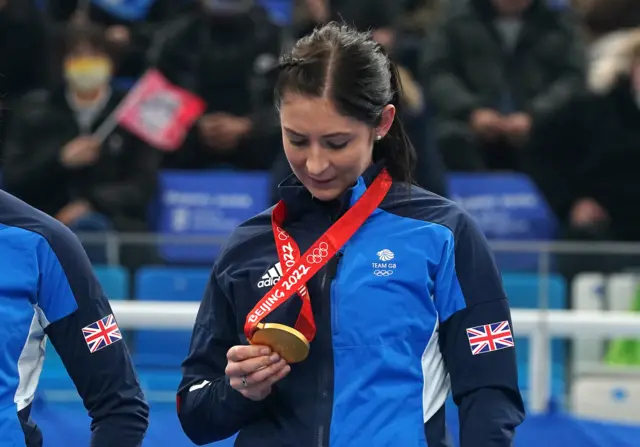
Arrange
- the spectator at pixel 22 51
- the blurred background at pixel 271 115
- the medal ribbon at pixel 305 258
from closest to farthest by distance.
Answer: the medal ribbon at pixel 305 258 → the blurred background at pixel 271 115 → the spectator at pixel 22 51

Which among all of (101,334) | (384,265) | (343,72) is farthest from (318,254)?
(101,334)

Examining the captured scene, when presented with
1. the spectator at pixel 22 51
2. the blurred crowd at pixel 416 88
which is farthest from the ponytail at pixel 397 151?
the spectator at pixel 22 51

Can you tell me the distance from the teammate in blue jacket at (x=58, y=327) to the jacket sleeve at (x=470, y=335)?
2.08 feet

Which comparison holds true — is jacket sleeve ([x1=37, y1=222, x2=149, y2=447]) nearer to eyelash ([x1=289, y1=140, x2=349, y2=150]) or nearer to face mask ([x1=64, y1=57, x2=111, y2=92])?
eyelash ([x1=289, y1=140, x2=349, y2=150])

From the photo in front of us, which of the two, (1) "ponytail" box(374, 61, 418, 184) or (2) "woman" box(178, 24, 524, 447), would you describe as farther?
(1) "ponytail" box(374, 61, 418, 184)

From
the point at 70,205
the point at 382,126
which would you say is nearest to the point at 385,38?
the point at 70,205

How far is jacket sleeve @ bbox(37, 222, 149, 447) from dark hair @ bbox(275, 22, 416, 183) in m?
0.52

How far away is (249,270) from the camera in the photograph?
2.20 meters

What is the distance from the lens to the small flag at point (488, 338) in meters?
2.09

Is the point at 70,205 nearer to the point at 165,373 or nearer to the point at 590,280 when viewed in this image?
the point at 165,373

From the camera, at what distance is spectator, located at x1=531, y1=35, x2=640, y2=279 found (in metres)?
Answer: 6.29

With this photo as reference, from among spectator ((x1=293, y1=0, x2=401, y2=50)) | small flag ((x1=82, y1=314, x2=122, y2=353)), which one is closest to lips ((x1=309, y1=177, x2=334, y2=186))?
small flag ((x1=82, y1=314, x2=122, y2=353))

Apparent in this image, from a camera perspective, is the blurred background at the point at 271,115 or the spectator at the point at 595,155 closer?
the blurred background at the point at 271,115

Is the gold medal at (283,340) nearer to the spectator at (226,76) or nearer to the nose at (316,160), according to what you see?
the nose at (316,160)
